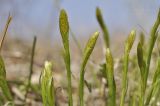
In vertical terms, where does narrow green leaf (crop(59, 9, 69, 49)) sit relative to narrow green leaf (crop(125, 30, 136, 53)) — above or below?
above

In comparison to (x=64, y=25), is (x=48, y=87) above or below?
below

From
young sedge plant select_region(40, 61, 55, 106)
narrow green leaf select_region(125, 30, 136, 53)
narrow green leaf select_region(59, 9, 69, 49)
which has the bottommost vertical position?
young sedge plant select_region(40, 61, 55, 106)

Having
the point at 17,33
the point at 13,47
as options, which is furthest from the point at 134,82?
the point at 13,47

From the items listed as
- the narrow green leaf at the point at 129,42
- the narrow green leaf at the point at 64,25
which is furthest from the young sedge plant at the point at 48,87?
the narrow green leaf at the point at 129,42

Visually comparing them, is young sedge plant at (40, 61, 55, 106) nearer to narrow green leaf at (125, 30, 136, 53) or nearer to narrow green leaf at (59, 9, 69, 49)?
narrow green leaf at (59, 9, 69, 49)

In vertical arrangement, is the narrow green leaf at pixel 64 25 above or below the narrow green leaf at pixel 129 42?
above

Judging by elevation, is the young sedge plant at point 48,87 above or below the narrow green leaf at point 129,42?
below

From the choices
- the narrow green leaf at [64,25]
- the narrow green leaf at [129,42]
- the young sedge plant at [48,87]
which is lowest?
the young sedge plant at [48,87]

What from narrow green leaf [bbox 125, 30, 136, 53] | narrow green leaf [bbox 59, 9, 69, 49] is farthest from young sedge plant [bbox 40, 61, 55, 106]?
narrow green leaf [bbox 125, 30, 136, 53]

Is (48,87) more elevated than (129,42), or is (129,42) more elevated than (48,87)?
(129,42)

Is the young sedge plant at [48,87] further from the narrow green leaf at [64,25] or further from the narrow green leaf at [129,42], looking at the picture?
the narrow green leaf at [129,42]

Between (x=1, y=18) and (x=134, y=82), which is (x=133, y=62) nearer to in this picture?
(x=134, y=82)
